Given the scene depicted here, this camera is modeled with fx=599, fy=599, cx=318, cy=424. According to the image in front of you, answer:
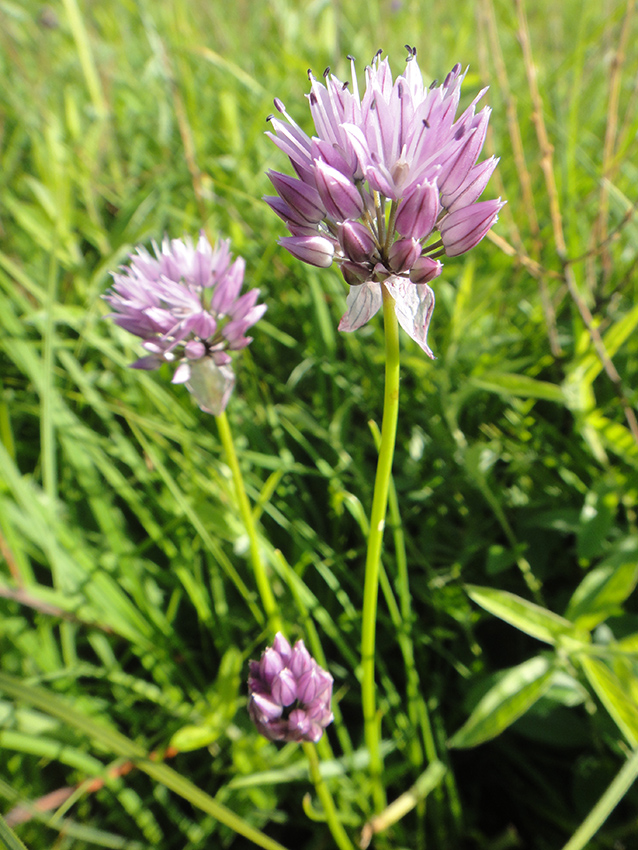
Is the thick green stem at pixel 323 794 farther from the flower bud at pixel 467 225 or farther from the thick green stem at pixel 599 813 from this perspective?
the flower bud at pixel 467 225

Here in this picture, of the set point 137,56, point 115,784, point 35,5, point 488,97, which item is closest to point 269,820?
point 115,784

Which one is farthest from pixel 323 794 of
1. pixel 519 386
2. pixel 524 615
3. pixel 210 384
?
pixel 519 386

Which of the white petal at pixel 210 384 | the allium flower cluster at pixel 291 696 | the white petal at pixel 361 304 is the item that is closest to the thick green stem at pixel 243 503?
the white petal at pixel 210 384

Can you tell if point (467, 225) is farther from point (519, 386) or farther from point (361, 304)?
point (519, 386)

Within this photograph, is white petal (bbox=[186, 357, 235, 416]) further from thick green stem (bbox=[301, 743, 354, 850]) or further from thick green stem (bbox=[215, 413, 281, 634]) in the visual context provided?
thick green stem (bbox=[301, 743, 354, 850])

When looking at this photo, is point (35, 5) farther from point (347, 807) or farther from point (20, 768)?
point (347, 807)

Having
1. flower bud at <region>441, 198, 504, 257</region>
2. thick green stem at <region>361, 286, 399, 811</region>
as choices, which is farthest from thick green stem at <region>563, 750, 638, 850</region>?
flower bud at <region>441, 198, 504, 257</region>

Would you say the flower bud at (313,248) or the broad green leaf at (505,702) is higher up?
the flower bud at (313,248)
